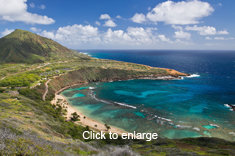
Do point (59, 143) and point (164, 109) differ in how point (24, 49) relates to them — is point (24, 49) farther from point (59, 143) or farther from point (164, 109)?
point (59, 143)

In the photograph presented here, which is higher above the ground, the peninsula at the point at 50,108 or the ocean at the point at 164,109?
the peninsula at the point at 50,108

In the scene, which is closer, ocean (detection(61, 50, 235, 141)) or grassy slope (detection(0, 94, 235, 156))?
grassy slope (detection(0, 94, 235, 156))

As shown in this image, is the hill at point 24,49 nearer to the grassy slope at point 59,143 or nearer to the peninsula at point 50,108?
the peninsula at point 50,108

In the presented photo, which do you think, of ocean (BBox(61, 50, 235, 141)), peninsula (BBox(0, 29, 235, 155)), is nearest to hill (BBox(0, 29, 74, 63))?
peninsula (BBox(0, 29, 235, 155))

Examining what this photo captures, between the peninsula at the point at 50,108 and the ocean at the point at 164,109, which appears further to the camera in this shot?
the ocean at the point at 164,109

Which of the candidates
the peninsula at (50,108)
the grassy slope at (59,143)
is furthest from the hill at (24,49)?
the grassy slope at (59,143)

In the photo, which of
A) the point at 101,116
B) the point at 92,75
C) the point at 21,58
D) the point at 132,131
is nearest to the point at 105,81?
the point at 92,75

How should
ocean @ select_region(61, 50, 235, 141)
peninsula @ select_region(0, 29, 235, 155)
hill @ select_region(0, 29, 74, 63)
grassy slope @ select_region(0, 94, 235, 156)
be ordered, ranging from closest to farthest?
grassy slope @ select_region(0, 94, 235, 156), peninsula @ select_region(0, 29, 235, 155), ocean @ select_region(61, 50, 235, 141), hill @ select_region(0, 29, 74, 63)

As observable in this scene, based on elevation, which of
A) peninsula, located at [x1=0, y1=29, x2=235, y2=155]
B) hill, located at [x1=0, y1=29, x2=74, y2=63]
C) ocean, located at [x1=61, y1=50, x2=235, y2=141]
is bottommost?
ocean, located at [x1=61, y1=50, x2=235, y2=141]

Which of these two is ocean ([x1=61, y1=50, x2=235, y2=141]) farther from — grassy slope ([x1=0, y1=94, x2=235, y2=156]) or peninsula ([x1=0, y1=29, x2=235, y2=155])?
grassy slope ([x1=0, y1=94, x2=235, y2=156])
